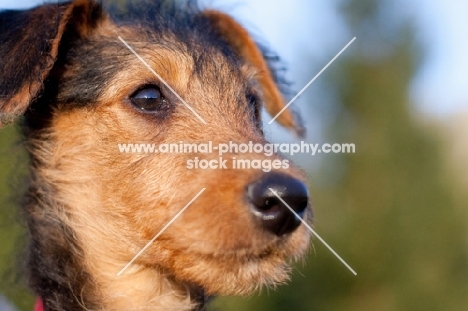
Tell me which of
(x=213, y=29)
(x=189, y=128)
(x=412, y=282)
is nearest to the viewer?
(x=189, y=128)

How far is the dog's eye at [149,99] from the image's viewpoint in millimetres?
3393

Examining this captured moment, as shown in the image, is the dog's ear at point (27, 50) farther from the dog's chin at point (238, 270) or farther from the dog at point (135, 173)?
the dog's chin at point (238, 270)

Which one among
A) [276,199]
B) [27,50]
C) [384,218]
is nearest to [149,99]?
[27,50]

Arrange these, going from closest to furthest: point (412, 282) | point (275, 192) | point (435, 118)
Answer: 1. point (275, 192)
2. point (412, 282)
3. point (435, 118)

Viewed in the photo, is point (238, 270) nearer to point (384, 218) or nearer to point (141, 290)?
point (141, 290)

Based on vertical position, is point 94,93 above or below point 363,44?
above

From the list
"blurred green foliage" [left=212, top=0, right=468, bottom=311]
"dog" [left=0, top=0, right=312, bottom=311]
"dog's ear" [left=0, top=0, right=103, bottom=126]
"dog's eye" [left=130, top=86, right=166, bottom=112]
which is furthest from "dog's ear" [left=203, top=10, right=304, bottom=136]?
"blurred green foliage" [left=212, top=0, right=468, bottom=311]

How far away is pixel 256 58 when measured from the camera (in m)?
4.41

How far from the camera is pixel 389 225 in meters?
11.2

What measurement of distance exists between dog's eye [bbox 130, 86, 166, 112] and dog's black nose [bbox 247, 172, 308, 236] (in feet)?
3.19

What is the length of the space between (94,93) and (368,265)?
8.80 m

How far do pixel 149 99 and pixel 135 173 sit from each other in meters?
Result: 0.48

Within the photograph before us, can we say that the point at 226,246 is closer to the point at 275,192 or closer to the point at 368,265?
the point at 275,192

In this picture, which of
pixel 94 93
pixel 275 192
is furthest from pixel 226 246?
pixel 94 93
